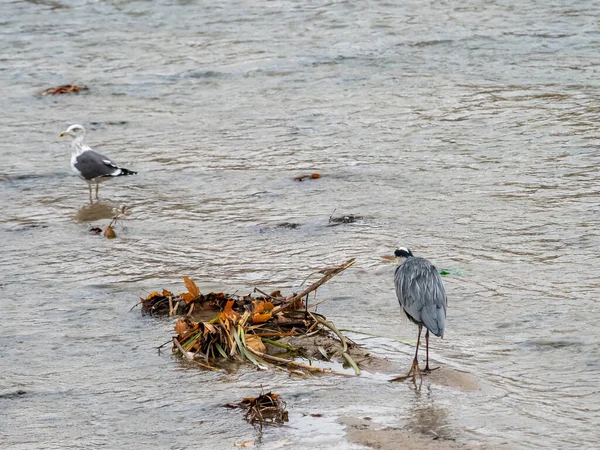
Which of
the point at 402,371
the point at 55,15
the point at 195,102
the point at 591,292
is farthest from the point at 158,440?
the point at 55,15

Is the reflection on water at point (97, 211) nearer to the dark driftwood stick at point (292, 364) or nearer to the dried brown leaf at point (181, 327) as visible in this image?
the dried brown leaf at point (181, 327)

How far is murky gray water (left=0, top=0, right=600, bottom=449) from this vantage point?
581 centimetres

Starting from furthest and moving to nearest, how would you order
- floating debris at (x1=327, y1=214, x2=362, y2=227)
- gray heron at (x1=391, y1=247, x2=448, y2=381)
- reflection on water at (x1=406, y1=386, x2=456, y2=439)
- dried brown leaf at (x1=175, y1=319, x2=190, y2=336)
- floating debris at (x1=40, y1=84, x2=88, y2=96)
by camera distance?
1. floating debris at (x1=40, y1=84, x2=88, y2=96)
2. floating debris at (x1=327, y1=214, x2=362, y2=227)
3. dried brown leaf at (x1=175, y1=319, x2=190, y2=336)
4. gray heron at (x1=391, y1=247, x2=448, y2=381)
5. reflection on water at (x1=406, y1=386, x2=456, y2=439)

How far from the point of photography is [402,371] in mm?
6121

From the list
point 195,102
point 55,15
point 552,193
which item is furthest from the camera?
point 55,15

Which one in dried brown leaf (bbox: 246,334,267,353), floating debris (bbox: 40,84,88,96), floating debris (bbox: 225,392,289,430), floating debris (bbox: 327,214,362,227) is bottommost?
floating debris (bbox: 327,214,362,227)

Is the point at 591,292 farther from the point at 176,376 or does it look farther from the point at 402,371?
the point at 176,376

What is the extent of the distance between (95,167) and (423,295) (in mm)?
4891

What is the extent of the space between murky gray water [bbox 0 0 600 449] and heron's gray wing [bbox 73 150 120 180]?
280mm

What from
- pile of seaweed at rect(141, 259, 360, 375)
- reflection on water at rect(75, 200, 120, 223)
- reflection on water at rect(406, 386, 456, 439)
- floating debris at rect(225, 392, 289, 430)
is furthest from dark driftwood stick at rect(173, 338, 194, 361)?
reflection on water at rect(75, 200, 120, 223)

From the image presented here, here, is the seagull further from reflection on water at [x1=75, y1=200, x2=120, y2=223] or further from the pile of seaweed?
the pile of seaweed

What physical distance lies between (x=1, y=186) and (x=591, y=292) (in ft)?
19.9

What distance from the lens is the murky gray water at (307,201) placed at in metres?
5.81

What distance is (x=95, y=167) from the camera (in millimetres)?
10164
